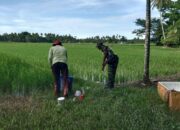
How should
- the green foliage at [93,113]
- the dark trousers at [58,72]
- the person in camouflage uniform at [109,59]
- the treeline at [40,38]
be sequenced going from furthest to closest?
the treeline at [40,38] → the person in camouflage uniform at [109,59] → the dark trousers at [58,72] → the green foliage at [93,113]

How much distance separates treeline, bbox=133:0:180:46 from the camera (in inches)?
651

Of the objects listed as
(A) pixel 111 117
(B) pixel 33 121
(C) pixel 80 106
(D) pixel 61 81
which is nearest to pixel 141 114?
(A) pixel 111 117

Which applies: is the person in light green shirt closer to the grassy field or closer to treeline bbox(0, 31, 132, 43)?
the grassy field

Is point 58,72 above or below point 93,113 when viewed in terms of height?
above

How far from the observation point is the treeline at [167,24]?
651 inches

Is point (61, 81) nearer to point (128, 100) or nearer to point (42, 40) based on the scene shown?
point (128, 100)

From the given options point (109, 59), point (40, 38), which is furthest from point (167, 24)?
point (109, 59)

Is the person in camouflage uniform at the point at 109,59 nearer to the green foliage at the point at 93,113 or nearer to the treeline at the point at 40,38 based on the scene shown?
the green foliage at the point at 93,113

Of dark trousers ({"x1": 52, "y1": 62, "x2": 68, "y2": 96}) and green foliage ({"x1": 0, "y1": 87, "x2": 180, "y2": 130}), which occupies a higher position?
dark trousers ({"x1": 52, "y1": 62, "x2": 68, "y2": 96})

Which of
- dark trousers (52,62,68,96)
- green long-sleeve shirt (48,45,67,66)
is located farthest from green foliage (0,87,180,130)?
green long-sleeve shirt (48,45,67,66)

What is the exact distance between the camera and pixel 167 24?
75625 millimetres

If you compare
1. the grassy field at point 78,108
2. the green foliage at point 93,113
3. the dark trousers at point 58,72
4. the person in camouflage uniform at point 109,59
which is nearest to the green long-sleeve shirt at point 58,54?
Answer: the dark trousers at point 58,72

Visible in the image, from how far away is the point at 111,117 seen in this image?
9461 mm

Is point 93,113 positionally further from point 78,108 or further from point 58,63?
point 58,63
